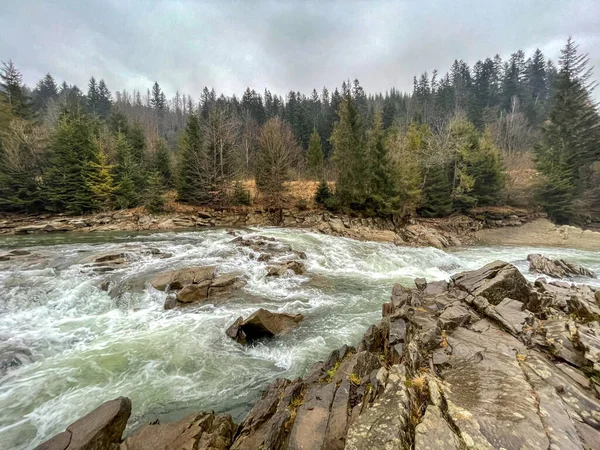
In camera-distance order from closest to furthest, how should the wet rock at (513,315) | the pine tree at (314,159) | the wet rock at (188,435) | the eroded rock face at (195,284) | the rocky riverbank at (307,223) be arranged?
1. the wet rock at (188,435)
2. the wet rock at (513,315)
3. the eroded rock face at (195,284)
4. the rocky riverbank at (307,223)
5. the pine tree at (314,159)

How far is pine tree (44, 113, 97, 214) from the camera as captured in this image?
26594 mm

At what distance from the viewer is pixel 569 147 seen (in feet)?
98.7

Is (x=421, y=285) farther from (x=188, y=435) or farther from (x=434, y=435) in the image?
(x=188, y=435)

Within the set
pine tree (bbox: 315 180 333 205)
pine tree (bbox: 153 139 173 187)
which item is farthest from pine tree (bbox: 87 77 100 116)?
pine tree (bbox: 315 180 333 205)

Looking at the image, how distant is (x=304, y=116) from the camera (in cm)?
5981

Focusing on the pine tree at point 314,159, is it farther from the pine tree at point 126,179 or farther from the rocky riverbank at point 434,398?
the rocky riverbank at point 434,398

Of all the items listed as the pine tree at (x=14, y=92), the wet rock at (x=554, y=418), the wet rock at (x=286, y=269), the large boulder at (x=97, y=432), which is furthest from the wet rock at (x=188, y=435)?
the pine tree at (x=14, y=92)

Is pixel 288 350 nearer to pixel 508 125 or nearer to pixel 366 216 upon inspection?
pixel 366 216

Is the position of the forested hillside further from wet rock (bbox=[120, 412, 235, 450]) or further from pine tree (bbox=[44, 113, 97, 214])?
wet rock (bbox=[120, 412, 235, 450])

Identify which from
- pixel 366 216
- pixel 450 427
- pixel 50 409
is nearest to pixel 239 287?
pixel 50 409

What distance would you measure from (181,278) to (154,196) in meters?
21.8

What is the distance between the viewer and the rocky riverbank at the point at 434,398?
311 cm

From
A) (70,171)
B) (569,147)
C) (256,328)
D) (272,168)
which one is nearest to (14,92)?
(70,171)

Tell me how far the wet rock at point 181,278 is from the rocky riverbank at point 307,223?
15.1 meters
